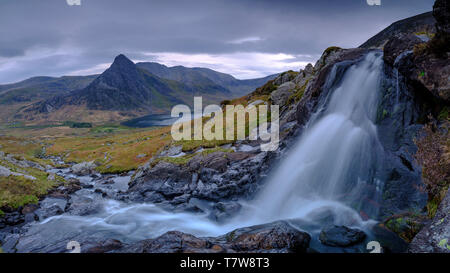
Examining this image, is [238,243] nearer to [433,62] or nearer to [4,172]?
[433,62]

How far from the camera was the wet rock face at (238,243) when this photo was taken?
41.8 feet

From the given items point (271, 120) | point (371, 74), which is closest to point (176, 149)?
point (271, 120)

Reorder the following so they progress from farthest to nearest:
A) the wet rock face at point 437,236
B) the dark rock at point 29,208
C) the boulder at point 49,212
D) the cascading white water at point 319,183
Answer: the dark rock at point 29,208 < the boulder at point 49,212 < the cascading white water at point 319,183 < the wet rock face at point 437,236

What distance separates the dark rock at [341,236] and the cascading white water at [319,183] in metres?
1.46

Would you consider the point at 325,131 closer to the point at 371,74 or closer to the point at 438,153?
the point at 371,74

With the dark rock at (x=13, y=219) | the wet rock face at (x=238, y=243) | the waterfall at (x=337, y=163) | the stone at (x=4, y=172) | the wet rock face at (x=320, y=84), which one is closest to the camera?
the wet rock face at (x=238, y=243)

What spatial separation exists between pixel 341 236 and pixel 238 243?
684 centimetres

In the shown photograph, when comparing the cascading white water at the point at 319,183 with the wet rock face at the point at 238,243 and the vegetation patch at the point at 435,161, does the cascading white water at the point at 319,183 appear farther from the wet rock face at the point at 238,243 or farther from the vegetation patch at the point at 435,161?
the wet rock face at the point at 238,243

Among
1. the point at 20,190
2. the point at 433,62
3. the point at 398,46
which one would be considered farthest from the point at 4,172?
the point at 433,62

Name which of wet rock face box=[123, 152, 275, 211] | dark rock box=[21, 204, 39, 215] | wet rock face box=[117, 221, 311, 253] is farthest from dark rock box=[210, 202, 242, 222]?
dark rock box=[21, 204, 39, 215]

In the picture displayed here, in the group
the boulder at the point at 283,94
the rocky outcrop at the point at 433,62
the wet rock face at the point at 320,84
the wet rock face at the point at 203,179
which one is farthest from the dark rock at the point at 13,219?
the boulder at the point at 283,94

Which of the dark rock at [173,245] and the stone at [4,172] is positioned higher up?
the dark rock at [173,245]
